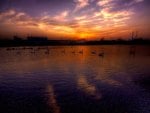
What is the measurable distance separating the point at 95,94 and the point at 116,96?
2825 mm

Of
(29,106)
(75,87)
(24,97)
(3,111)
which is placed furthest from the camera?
(75,87)

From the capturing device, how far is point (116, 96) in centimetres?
2589

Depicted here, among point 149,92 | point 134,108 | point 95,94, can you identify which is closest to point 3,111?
point 95,94

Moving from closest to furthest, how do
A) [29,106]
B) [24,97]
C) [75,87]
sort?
[29,106], [24,97], [75,87]

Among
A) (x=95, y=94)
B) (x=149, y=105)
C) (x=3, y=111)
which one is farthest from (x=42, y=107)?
(x=149, y=105)

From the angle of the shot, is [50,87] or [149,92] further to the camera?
[50,87]

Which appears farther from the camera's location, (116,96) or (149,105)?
(116,96)

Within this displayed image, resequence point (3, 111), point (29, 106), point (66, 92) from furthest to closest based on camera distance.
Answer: point (66, 92), point (29, 106), point (3, 111)

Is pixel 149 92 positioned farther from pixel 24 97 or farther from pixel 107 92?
pixel 24 97

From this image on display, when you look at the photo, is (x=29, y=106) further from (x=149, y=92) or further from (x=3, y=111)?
(x=149, y=92)

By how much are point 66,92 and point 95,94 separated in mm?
4188

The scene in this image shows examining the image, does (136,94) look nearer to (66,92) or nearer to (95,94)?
(95,94)

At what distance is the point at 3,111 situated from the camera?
67.0 feet

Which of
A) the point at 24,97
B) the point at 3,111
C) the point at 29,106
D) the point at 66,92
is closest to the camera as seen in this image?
the point at 3,111
